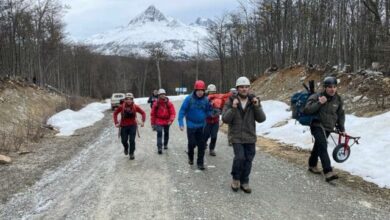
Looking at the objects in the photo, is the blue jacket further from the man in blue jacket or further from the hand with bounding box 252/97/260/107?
the hand with bounding box 252/97/260/107

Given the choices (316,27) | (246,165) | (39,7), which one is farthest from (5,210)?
(39,7)

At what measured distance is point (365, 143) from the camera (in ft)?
33.6

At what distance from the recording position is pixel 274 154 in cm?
1165

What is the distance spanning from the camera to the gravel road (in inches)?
250

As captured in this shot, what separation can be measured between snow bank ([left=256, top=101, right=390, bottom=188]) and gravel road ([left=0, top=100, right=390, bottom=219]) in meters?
0.95

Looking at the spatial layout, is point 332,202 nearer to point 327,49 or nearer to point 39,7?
point 327,49

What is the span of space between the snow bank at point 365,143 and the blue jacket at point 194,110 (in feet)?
10.4

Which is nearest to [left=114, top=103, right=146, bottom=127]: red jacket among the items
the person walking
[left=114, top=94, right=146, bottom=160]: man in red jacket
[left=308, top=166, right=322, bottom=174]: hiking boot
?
[left=114, top=94, right=146, bottom=160]: man in red jacket

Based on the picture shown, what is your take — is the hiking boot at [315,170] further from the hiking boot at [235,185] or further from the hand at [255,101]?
the hand at [255,101]

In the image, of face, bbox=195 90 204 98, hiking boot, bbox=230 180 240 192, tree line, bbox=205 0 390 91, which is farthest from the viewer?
tree line, bbox=205 0 390 91

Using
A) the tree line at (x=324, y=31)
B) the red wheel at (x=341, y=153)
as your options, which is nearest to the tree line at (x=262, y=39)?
the tree line at (x=324, y=31)

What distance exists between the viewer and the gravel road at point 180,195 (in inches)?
250

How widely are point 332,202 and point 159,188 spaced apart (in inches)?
119

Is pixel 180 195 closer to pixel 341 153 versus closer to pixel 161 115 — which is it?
pixel 341 153
